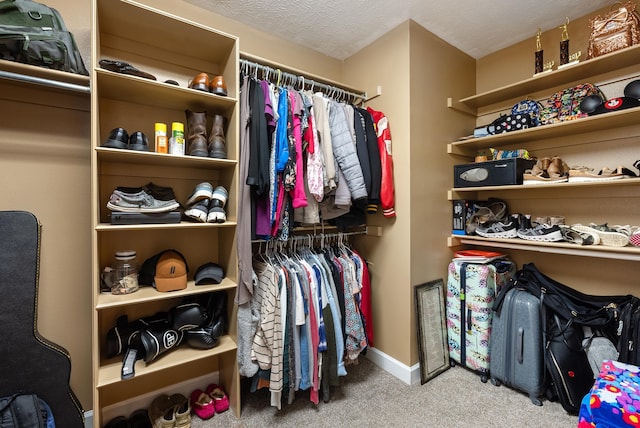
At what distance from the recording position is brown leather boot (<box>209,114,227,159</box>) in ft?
5.15

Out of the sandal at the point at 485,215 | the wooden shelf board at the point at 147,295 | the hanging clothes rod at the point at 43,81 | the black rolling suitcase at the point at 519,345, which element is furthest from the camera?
the sandal at the point at 485,215

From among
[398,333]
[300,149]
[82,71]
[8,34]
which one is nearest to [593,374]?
[398,333]

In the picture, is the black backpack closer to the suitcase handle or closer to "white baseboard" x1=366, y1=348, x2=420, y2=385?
"white baseboard" x1=366, y1=348, x2=420, y2=385

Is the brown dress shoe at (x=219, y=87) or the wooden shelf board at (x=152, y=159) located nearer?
the wooden shelf board at (x=152, y=159)

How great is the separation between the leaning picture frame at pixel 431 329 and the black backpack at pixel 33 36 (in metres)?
2.27

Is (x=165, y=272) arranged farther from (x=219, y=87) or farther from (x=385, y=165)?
(x=385, y=165)

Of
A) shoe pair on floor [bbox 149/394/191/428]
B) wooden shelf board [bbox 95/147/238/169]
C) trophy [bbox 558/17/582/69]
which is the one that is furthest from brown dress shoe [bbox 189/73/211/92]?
trophy [bbox 558/17/582/69]

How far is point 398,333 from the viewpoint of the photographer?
2.03m

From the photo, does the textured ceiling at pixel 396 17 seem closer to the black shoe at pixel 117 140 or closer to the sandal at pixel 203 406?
the black shoe at pixel 117 140

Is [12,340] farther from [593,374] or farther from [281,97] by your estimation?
[593,374]

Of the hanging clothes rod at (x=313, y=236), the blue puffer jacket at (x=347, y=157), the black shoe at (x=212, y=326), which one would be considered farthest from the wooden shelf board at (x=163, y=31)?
the black shoe at (x=212, y=326)

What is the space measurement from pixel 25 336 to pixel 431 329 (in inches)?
87.8

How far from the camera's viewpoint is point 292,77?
1.87 meters

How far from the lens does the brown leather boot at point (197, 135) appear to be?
5.02ft
